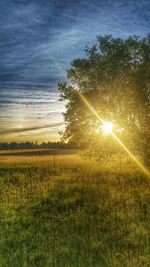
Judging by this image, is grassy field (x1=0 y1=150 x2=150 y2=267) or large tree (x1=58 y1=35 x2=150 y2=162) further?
large tree (x1=58 y1=35 x2=150 y2=162)

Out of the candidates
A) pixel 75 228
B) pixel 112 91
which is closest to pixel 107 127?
pixel 112 91

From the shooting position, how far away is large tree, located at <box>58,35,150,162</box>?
101 ft

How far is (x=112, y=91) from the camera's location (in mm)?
31422

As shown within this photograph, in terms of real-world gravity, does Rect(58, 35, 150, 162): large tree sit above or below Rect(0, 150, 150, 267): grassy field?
above

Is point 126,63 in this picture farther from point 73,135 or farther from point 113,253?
point 113,253

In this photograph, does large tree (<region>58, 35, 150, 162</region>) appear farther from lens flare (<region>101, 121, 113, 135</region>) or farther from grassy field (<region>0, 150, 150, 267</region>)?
grassy field (<region>0, 150, 150, 267</region>)

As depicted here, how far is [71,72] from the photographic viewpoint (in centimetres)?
3359

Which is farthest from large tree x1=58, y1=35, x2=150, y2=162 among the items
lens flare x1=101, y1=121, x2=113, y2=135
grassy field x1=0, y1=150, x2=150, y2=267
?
grassy field x1=0, y1=150, x2=150, y2=267

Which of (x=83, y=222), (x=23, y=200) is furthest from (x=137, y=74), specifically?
(x=83, y=222)

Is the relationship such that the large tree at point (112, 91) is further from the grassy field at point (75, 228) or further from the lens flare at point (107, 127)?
the grassy field at point (75, 228)

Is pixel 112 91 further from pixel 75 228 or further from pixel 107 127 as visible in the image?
pixel 75 228

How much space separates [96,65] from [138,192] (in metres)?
16.5

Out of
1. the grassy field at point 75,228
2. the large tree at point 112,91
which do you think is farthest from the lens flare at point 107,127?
the grassy field at point 75,228

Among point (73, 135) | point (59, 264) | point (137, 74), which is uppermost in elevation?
point (137, 74)
